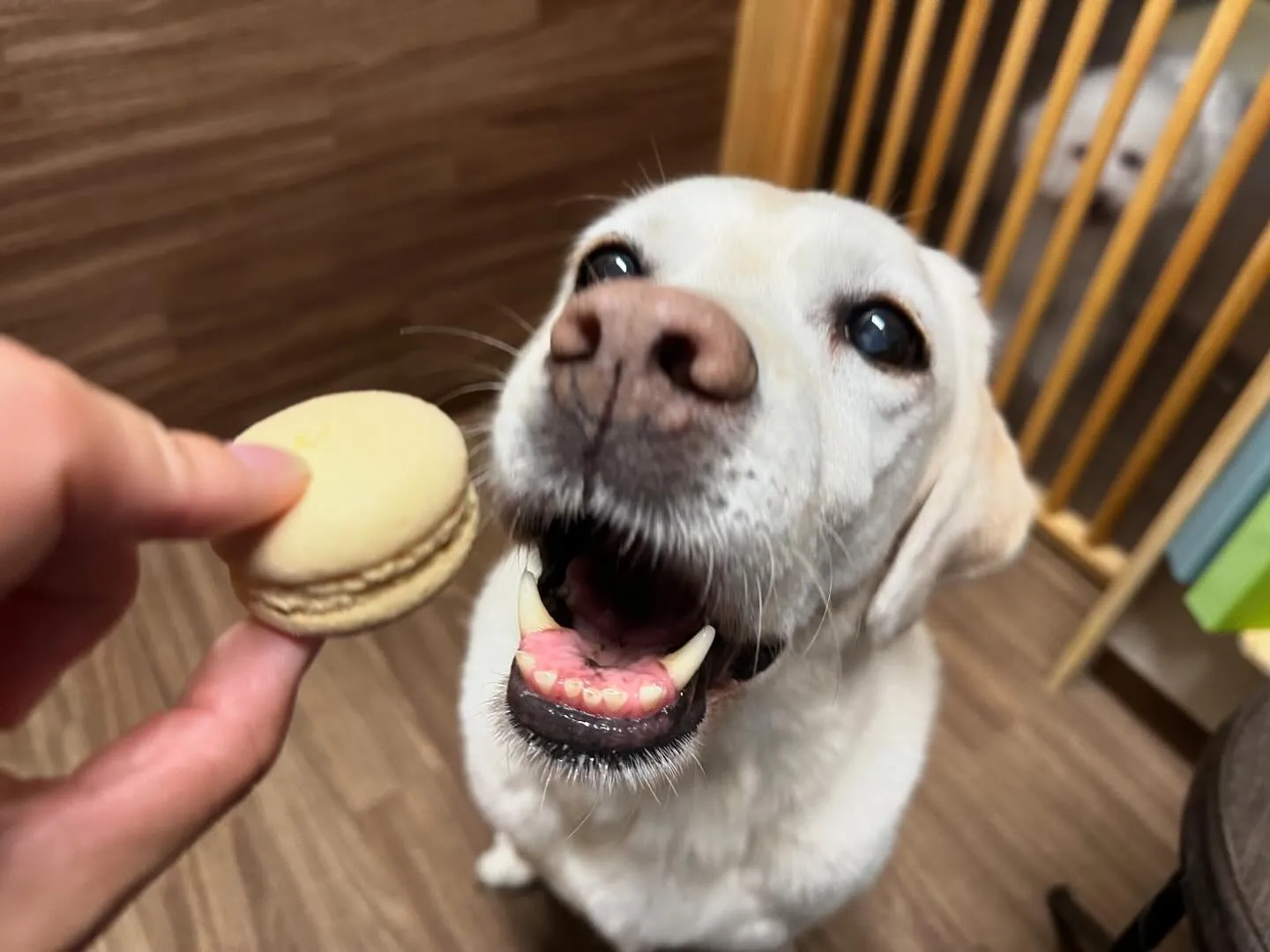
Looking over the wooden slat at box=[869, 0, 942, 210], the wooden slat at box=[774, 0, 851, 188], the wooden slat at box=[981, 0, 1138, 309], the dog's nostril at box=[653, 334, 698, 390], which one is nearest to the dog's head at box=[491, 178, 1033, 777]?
the dog's nostril at box=[653, 334, 698, 390]

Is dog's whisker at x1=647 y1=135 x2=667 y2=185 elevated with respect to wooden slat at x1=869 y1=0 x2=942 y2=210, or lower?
lower

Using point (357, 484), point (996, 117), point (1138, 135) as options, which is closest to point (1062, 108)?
point (996, 117)

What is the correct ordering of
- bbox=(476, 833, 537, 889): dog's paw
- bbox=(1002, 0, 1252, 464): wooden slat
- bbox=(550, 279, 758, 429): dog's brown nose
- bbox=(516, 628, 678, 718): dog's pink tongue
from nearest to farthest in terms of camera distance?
bbox=(550, 279, 758, 429): dog's brown nose, bbox=(516, 628, 678, 718): dog's pink tongue, bbox=(1002, 0, 1252, 464): wooden slat, bbox=(476, 833, 537, 889): dog's paw

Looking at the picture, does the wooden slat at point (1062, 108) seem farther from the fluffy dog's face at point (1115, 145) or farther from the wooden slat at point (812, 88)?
the wooden slat at point (812, 88)

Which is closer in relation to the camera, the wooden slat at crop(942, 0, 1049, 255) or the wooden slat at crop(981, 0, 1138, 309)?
the wooden slat at crop(981, 0, 1138, 309)

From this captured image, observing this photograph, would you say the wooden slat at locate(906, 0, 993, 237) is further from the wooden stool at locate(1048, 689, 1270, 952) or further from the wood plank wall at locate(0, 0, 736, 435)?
the wooden stool at locate(1048, 689, 1270, 952)

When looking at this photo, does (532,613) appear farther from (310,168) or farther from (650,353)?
(310,168)

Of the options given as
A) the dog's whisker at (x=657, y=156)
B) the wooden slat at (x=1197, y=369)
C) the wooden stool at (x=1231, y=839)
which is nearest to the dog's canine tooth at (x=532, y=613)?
the wooden stool at (x=1231, y=839)
